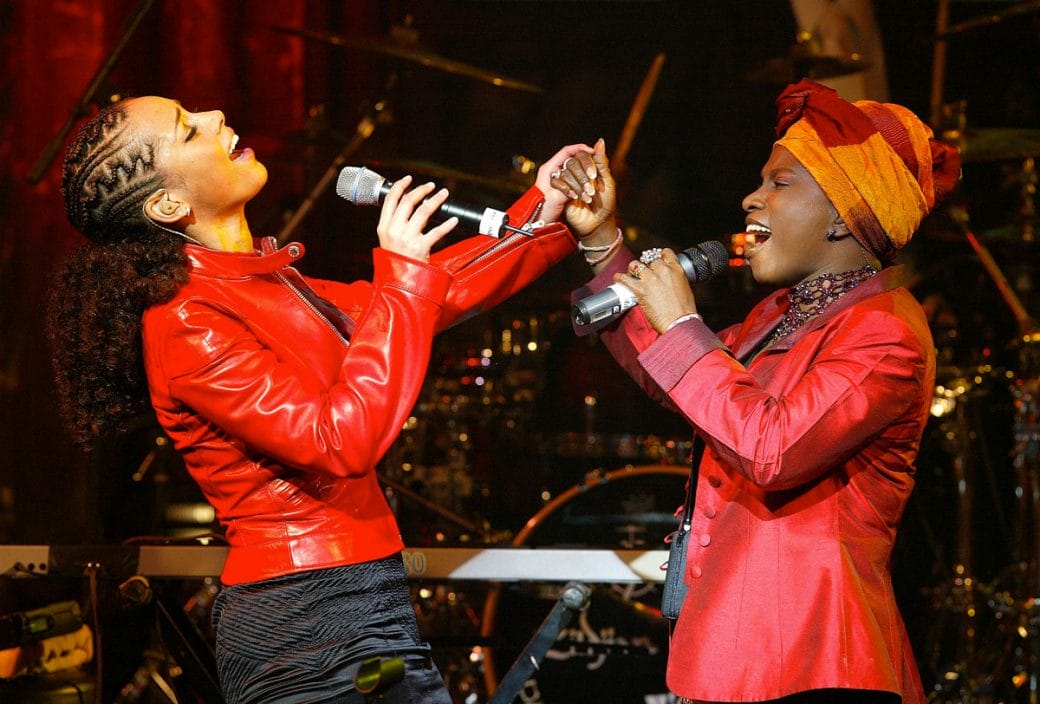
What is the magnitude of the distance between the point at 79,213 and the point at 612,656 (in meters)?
2.86

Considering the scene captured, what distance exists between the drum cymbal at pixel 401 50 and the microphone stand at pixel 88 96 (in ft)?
1.55

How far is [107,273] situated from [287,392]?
437mm

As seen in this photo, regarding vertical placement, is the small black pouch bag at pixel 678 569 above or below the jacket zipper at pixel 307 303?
below

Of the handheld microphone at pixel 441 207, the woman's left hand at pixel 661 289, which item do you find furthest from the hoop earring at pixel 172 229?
the woman's left hand at pixel 661 289

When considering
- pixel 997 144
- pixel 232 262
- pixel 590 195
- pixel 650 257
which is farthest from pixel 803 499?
pixel 997 144

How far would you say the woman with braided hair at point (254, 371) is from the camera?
193cm

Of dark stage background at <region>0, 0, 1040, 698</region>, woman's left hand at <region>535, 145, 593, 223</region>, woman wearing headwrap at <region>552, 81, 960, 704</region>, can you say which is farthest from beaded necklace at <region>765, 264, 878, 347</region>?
dark stage background at <region>0, 0, 1040, 698</region>

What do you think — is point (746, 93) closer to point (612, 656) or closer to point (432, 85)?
point (432, 85)

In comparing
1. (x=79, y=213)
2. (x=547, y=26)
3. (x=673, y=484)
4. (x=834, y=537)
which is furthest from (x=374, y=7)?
(x=834, y=537)

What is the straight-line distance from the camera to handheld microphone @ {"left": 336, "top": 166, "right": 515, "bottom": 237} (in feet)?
6.86

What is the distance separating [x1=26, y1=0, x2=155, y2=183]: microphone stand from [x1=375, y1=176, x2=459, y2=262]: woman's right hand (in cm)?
221

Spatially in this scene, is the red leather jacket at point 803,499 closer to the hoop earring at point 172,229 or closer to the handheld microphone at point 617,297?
the handheld microphone at point 617,297

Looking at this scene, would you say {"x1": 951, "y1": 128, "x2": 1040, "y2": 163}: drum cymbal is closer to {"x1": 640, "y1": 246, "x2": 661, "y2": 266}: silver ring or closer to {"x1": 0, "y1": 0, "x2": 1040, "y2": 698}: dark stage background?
{"x1": 0, "y1": 0, "x2": 1040, "y2": 698}: dark stage background

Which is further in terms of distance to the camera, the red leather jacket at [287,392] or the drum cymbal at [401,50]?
the drum cymbal at [401,50]
